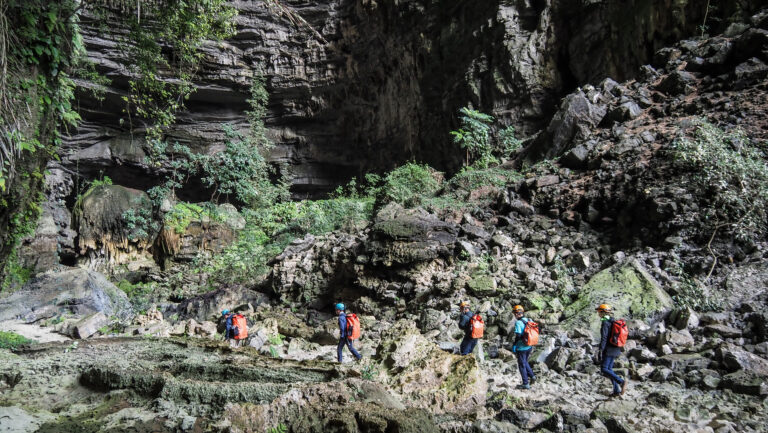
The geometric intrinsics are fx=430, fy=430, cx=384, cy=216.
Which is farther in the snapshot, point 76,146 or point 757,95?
point 76,146

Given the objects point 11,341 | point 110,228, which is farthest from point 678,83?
point 110,228

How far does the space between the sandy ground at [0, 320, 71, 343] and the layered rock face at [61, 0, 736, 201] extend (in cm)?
657

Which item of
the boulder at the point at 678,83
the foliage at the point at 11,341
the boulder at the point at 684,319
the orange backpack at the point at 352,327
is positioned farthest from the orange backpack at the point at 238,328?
the boulder at the point at 678,83

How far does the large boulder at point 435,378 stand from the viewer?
160 inches

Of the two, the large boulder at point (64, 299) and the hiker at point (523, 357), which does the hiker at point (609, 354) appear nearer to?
the hiker at point (523, 357)

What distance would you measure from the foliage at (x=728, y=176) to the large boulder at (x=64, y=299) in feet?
39.1

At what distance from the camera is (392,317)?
27.3 ft

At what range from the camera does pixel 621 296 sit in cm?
627

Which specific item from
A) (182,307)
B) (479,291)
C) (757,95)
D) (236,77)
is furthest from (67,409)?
(236,77)

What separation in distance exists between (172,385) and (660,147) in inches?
360

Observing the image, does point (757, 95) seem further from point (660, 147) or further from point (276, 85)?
point (276, 85)

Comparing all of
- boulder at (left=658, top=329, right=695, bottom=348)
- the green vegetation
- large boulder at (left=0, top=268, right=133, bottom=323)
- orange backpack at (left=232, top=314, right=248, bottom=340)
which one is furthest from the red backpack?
the green vegetation

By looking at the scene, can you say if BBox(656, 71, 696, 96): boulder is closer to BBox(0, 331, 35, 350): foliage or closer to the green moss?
the green moss

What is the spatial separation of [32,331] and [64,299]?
1930mm
